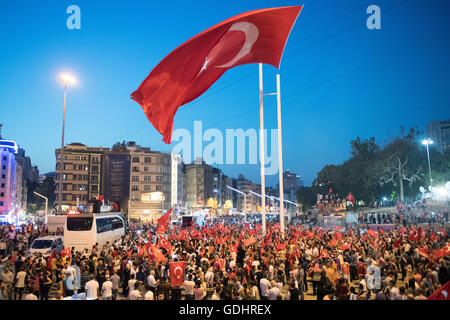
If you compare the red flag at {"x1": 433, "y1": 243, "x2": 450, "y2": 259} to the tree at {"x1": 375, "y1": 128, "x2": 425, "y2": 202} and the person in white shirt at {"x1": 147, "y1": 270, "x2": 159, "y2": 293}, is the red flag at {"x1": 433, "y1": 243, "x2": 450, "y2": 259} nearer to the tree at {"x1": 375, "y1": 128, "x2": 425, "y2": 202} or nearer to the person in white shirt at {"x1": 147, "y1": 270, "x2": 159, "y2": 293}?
the person in white shirt at {"x1": 147, "y1": 270, "x2": 159, "y2": 293}

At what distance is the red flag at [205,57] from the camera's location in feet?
47.5

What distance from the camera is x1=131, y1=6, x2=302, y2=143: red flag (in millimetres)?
14492

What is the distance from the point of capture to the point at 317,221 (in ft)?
180

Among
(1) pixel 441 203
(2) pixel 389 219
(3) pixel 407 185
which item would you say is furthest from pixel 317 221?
(3) pixel 407 185

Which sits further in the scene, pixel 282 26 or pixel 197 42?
pixel 282 26

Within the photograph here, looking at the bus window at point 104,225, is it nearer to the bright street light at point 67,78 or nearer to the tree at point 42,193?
the bright street light at point 67,78

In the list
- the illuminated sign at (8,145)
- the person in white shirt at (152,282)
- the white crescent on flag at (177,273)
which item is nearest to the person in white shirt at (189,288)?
the white crescent on flag at (177,273)

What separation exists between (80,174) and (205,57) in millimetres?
96334

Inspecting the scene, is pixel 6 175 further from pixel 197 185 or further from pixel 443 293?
pixel 443 293

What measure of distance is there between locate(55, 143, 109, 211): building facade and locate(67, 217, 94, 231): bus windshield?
7954cm

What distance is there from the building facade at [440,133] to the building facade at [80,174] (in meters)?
135

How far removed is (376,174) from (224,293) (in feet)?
203
